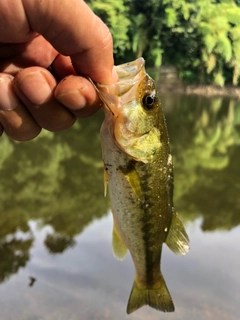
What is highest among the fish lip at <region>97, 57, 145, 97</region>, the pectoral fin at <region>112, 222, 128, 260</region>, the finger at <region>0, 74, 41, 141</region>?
the fish lip at <region>97, 57, 145, 97</region>

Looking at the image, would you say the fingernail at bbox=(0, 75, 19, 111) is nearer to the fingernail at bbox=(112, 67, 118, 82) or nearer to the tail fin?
the fingernail at bbox=(112, 67, 118, 82)

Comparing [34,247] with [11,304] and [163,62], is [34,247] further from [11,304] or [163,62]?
[163,62]

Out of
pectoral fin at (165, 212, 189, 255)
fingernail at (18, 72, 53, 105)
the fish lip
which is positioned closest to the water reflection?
pectoral fin at (165, 212, 189, 255)

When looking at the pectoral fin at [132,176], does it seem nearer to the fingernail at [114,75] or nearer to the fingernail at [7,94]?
the fingernail at [114,75]

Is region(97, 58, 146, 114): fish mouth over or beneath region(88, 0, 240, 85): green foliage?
over

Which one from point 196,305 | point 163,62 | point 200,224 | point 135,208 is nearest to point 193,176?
point 200,224

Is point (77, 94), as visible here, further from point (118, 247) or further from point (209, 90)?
point (209, 90)
